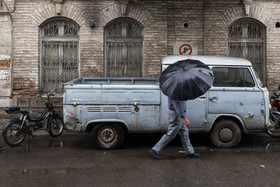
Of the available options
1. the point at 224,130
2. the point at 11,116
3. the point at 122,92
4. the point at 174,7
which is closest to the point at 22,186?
the point at 122,92

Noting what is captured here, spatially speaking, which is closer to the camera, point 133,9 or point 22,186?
point 22,186

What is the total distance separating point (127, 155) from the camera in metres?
6.44

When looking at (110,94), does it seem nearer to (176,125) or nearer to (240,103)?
(176,125)

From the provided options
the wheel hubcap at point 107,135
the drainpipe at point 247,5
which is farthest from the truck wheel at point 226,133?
the drainpipe at point 247,5

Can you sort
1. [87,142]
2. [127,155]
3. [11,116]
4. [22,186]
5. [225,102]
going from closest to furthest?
[22,186] < [127,155] < [225,102] < [87,142] < [11,116]

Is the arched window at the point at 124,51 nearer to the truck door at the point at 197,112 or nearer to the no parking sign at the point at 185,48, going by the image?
the no parking sign at the point at 185,48

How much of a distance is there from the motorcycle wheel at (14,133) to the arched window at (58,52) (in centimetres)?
343

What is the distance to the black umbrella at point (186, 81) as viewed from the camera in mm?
5465

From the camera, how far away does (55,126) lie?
8.40m

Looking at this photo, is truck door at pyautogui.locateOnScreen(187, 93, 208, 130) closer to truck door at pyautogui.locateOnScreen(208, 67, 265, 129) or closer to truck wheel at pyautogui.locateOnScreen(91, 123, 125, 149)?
truck door at pyautogui.locateOnScreen(208, 67, 265, 129)

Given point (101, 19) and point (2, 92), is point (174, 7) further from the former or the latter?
point (2, 92)

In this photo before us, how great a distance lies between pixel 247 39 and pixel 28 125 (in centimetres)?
769

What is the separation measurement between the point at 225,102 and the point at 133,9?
17.2 ft

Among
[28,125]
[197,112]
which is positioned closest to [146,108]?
[197,112]
